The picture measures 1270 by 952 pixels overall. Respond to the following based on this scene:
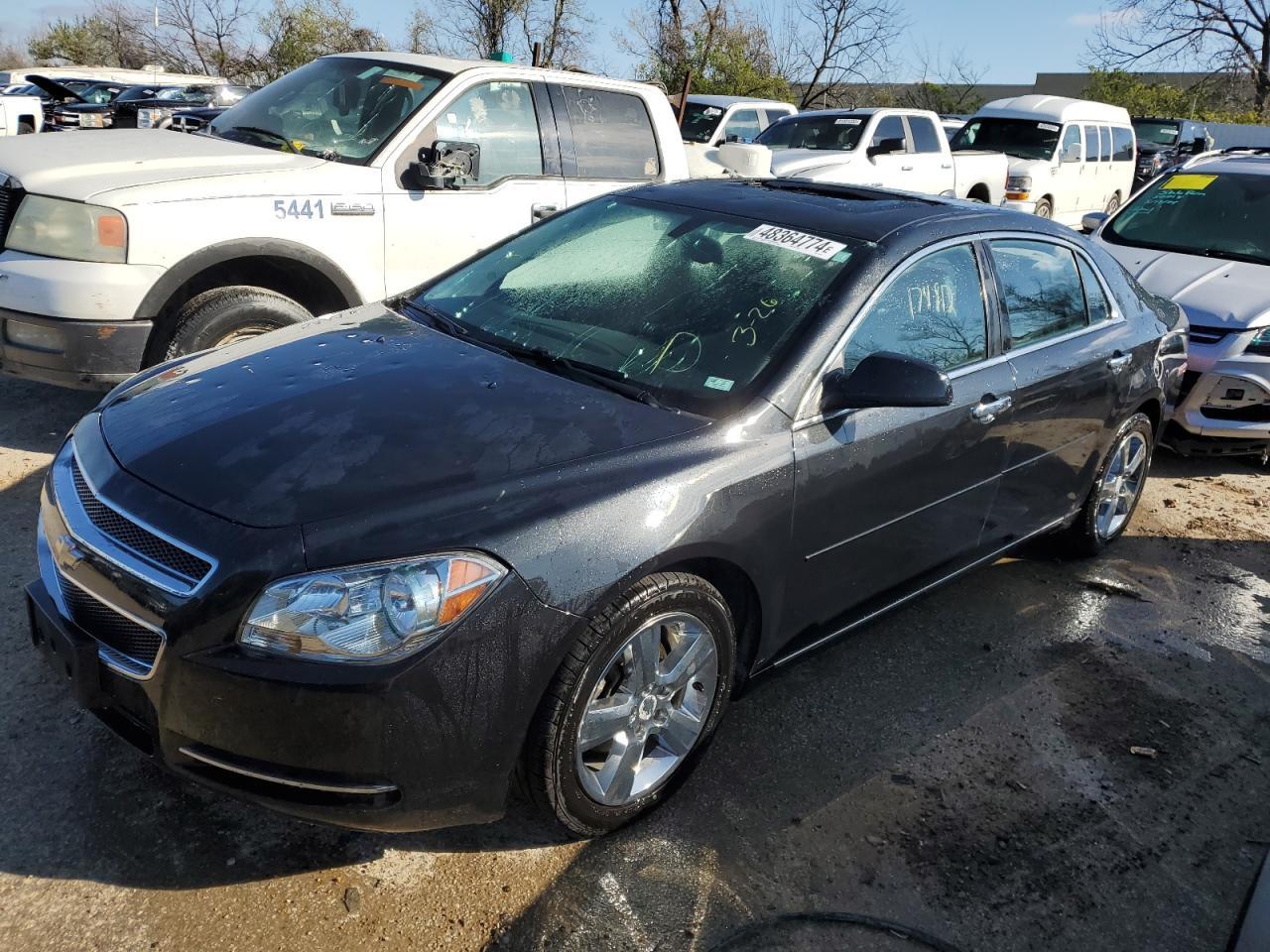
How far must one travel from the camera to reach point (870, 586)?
3.37m

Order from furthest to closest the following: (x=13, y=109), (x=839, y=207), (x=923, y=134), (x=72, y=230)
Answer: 1. (x=13, y=109)
2. (x=923, y=134)
3. (x=72, y=230)
4. (x=839, y=207)

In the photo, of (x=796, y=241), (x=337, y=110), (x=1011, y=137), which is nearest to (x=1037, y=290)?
(x=796, y=241)

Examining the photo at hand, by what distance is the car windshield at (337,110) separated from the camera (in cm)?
555

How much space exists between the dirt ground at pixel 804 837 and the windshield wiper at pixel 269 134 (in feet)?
8.48

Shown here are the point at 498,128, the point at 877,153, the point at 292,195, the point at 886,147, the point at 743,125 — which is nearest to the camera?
the point at 292,195

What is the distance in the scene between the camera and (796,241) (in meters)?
3.43

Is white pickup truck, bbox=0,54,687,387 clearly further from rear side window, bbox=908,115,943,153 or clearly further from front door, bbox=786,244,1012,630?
rear side window, bbox=908,115,943,153

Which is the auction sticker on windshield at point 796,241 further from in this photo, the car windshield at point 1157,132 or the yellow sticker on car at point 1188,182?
the car windshield at point 1157,132

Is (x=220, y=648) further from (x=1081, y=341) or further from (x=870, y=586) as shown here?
(x=1081, y=341)

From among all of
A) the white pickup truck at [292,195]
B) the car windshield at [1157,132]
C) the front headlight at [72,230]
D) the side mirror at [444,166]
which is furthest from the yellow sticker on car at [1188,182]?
→ the car windshield at [1157,132]

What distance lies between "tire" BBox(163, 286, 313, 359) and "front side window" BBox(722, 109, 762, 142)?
11812 millimetres

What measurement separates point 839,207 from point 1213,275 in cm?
426

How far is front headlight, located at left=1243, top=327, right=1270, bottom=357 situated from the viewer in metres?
6.06

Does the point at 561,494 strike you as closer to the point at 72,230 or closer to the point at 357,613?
the point at 357,613
